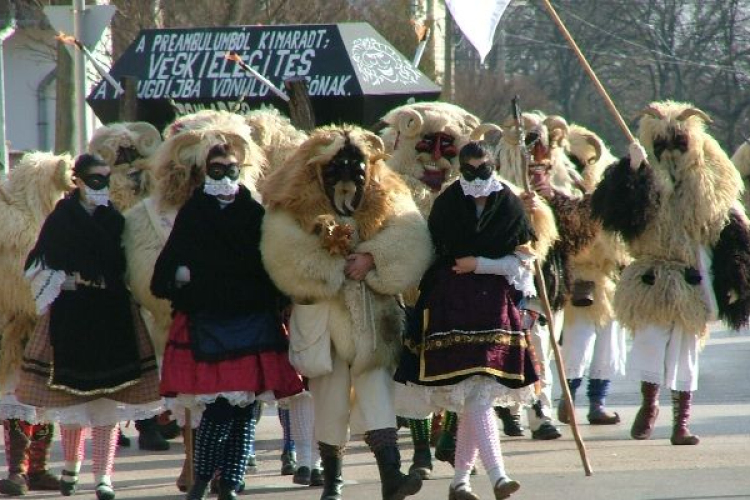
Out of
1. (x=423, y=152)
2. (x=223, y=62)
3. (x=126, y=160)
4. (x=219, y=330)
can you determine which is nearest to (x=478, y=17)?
(x=423, y=152)

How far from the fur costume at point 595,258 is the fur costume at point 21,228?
140 inches

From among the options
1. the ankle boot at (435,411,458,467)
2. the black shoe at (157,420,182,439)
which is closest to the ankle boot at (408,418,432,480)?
the ankle boot at (435,411,458,467)

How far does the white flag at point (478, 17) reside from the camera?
916 centimetres

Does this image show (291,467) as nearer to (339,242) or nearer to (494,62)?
(339,242)

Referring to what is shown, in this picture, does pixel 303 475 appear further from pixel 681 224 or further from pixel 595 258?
pixel 595 258

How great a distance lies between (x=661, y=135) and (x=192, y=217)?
11.4ft

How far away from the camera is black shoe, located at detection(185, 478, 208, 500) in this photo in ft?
26.6

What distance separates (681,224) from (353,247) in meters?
2.75

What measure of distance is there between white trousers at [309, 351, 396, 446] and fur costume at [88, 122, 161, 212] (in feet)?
8.12

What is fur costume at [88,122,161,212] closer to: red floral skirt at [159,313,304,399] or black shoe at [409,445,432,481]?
red floral skirt at [159,313,304,399]

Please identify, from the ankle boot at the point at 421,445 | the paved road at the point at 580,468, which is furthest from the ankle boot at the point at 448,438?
the ankle boot at the point at 421,445

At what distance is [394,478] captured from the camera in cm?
803

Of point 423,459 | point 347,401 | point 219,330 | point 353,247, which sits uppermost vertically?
point 353,247

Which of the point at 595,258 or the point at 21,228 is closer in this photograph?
the point at 21,228
